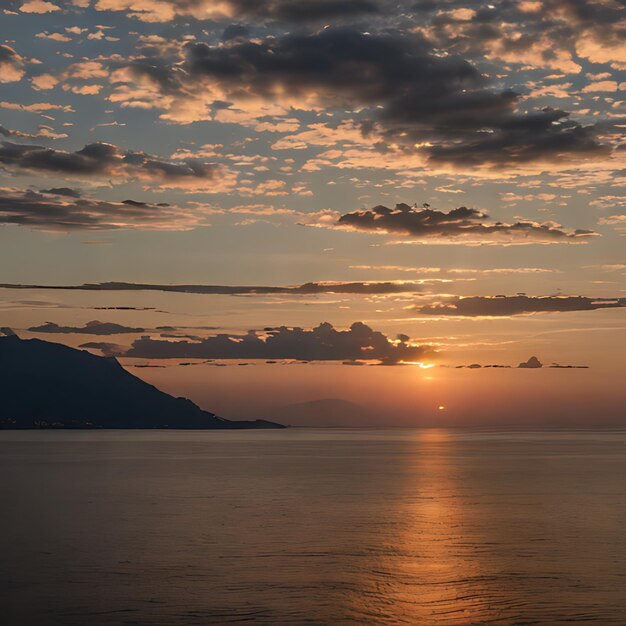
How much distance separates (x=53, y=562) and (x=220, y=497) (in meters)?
38.8

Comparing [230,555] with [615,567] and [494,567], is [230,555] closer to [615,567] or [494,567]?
[494,567]

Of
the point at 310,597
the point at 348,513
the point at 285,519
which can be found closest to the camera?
the point at 310,597

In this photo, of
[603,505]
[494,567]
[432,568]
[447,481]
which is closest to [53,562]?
[432,568]

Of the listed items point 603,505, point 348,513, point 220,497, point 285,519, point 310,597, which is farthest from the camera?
point 220,497

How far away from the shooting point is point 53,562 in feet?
160

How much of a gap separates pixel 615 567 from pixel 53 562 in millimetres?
32645

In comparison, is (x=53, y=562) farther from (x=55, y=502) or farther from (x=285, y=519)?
(x=55, y=502)

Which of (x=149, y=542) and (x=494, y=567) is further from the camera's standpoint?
(x=149, y=542)

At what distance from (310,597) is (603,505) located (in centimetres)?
5050

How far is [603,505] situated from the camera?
8094 cm

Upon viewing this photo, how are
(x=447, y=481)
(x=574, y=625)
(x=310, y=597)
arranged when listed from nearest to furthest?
(x=574, y=625), (x=310, y=597), (x=447, y=481)

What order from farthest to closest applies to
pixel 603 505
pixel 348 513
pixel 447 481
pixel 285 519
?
pixel 447 481 < pixel 603 505 < pixel 348 513 < pixel 285 519

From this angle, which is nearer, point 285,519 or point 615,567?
point 615,567

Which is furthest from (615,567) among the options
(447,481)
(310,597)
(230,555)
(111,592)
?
(447,481)
